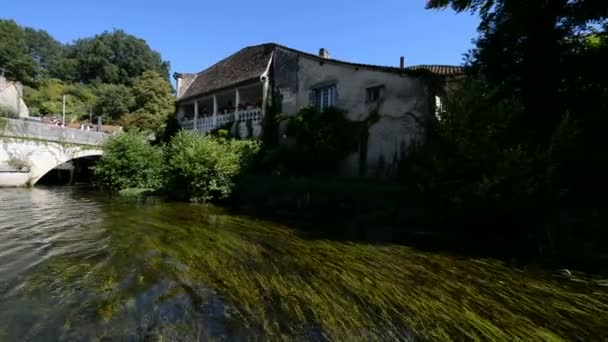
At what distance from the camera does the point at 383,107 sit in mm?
13375

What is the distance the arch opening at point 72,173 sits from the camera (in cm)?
2450

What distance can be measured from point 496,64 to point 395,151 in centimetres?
443

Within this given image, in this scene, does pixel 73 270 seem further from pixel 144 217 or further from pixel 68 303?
pixel 144 217

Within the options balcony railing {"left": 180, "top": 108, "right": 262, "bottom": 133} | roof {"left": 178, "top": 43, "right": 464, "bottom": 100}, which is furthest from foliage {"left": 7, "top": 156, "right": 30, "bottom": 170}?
roof {"left": 178, "top": 43, "right": 464, "bottom": 100}

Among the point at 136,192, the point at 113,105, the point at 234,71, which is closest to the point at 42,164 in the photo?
the point at 136,192

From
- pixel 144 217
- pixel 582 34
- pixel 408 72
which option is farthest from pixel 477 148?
pixel 144 217

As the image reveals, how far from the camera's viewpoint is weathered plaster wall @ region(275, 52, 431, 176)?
12609mm

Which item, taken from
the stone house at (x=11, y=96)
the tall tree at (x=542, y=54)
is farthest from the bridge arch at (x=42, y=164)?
the tall tree at (x=542, y=54)

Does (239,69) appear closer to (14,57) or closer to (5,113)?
(5,113)

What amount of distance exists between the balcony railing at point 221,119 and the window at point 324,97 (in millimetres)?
3524

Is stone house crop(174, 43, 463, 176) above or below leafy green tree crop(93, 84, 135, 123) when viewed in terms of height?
below

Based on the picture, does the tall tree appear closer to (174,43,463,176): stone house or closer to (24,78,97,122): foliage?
(174,43,463,176): stone house

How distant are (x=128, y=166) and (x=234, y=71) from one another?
28.1ft

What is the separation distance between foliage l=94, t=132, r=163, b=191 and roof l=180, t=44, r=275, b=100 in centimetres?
547
